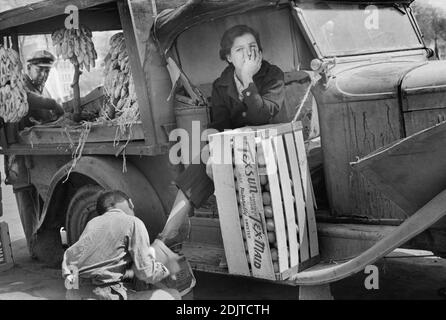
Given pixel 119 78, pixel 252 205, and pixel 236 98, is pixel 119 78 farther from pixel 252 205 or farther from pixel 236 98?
pixel 252 205

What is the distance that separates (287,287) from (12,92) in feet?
9.44

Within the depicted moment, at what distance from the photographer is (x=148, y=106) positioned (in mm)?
4312

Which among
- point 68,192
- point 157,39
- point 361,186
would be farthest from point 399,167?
point 68,192

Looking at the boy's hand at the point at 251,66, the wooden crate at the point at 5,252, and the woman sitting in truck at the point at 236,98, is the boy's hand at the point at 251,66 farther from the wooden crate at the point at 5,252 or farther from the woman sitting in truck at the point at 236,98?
the wooden crate at the point at 5,252

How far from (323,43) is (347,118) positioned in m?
0.58

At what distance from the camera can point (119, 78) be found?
15.2 ft

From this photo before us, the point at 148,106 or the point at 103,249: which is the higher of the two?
the point at 148,106

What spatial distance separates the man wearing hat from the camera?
574cm

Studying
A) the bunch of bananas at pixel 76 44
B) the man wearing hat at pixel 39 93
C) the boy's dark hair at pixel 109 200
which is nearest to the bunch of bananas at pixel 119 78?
the bunch of bananas at pixel 76 44

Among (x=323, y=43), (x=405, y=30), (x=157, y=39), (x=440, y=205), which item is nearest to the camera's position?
(x=440, y=205)

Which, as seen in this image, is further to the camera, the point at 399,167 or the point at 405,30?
the point at 405,30

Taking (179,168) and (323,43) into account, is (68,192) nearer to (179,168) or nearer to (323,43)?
(179,168)

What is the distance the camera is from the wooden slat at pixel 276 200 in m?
3.58

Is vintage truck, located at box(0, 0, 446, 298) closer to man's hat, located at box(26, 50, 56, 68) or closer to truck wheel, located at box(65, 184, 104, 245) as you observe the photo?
truck wheel, located at box(65, 184, 104, 245)
